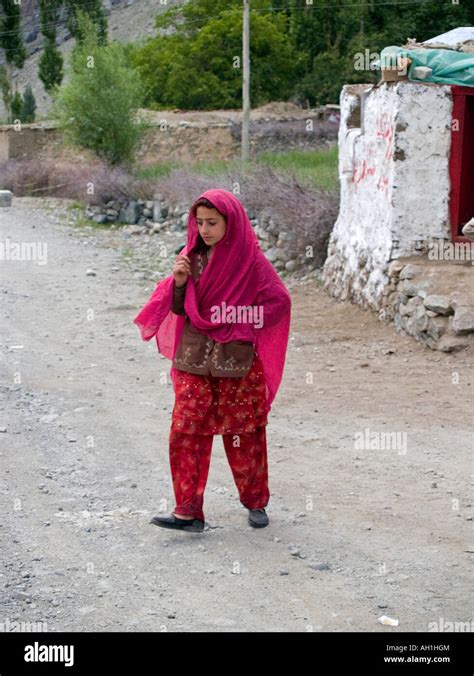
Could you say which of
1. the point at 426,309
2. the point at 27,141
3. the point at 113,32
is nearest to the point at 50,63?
the point at 113,32

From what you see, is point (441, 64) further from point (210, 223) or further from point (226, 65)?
point (226, 65)

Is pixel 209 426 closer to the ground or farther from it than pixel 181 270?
closer to the ground

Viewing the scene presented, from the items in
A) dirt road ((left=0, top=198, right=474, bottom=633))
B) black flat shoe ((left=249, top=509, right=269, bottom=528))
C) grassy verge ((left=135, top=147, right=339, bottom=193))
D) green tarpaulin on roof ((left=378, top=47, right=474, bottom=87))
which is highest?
green tarpaulin on roof ((left=378, top=47, right=474, bottom=87))

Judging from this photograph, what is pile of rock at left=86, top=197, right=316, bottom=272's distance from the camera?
40.0 ft

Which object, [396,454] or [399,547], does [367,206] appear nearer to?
[396,454]

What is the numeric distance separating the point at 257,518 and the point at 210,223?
129cm

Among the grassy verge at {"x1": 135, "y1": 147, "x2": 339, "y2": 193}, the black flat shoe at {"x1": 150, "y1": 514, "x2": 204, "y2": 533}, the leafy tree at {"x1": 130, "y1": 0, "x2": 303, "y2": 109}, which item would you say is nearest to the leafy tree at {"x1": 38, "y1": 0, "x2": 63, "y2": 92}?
the leafy tree at {"x1": 130, "y1": 0, "x2": 303, "y2": 109}

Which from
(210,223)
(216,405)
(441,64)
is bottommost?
(216,405)

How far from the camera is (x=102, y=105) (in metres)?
23.7

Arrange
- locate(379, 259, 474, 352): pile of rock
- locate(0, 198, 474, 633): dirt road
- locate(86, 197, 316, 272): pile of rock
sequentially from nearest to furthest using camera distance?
locate(0, 198, 474, 633): dirt road < locate(379, 259, 474, 352): pile of rock < locate(86, 197, 316, 272): pile of rock

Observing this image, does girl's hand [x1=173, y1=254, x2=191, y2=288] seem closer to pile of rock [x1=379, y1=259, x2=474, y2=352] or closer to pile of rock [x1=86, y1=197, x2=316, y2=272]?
pile of rock [x1=379, y1=259, x2=474, y2=352]

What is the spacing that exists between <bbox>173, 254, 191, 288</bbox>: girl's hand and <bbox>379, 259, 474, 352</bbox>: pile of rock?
3.96 meters

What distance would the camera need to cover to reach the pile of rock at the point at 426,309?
765cm

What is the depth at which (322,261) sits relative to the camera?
11.7m
